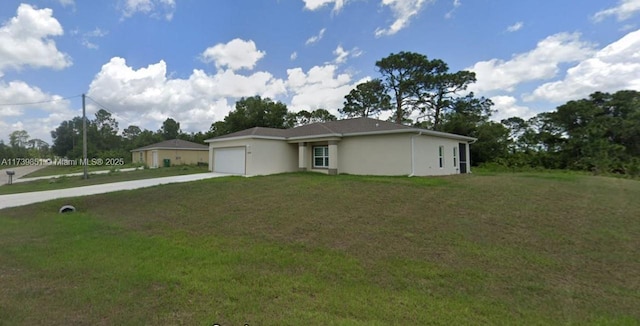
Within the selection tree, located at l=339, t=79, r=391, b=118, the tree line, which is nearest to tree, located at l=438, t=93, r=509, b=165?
the tree line

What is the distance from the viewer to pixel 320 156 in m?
18.4

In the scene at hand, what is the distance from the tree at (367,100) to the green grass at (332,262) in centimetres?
2451

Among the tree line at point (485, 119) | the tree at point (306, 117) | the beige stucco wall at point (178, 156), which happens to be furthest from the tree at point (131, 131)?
the tree at point (306, 117)

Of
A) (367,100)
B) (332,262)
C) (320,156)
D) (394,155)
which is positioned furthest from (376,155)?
(367,100)

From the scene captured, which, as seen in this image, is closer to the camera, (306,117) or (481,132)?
(481,132)

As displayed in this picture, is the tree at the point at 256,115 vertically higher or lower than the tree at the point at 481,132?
higher

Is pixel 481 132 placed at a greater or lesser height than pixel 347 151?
greater

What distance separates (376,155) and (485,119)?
19759 millimetres

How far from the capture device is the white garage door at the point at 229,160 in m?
18.2

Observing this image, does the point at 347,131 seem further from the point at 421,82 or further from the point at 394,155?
the point at 421,82

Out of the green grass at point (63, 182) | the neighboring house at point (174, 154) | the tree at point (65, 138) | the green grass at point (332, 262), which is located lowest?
the green grass at point (332, 262)

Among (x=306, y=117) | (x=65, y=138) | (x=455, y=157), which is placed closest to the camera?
(x=455, y=157)

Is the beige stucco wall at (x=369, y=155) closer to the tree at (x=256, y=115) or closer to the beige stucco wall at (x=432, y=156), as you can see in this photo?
the beige stucco wall at (x=432, y=156)

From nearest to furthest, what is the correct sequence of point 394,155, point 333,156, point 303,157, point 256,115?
1. point 394,155
2. point 333,156
3. point 303,157
4. point 256,115
